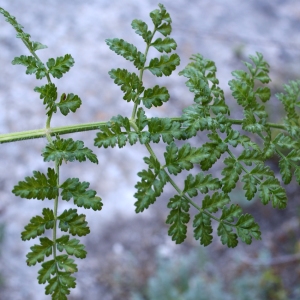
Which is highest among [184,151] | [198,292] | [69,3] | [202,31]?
[69,3]

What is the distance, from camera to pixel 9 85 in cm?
642

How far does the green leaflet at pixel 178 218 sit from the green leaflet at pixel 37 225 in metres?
0.36

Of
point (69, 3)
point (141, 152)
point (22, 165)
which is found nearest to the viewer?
point (22, 165)

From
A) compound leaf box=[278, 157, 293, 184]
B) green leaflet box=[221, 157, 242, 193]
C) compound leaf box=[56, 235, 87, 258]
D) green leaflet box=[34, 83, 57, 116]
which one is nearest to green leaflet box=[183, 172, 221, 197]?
green leaflet box=[221, 157, 242, 193]

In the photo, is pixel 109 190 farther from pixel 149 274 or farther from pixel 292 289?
pixel 292 289

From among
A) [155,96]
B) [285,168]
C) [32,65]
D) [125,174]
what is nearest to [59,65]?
[32,65]

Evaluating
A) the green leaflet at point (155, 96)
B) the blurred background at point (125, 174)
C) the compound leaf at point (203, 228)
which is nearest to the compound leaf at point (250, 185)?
the compound leaf at point (203, 228)

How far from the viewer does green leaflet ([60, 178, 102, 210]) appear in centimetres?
143

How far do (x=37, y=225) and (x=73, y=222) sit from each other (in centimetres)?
11

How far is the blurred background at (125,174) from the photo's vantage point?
478cm

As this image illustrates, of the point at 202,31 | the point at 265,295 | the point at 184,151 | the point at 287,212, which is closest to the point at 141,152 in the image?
the point at 287,212

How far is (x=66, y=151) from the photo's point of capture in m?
1.44

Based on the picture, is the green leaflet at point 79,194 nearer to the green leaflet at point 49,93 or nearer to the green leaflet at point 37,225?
the green leaflet at point 37,225

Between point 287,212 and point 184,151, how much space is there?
4512 mm
